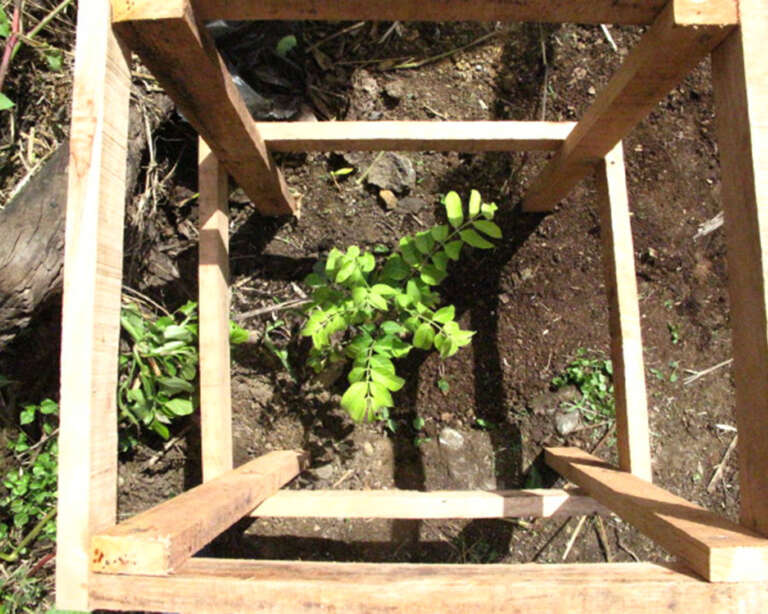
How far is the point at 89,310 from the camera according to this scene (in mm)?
834

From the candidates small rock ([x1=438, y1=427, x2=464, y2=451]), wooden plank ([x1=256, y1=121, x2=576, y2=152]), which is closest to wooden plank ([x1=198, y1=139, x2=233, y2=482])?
wooden plank ([x1=256, y1=121, x2=576, y2=152])

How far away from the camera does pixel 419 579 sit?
29.0 inches

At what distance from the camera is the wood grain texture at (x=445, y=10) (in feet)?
3.11

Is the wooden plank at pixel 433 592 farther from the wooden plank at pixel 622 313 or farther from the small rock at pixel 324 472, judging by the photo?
the small rock at pixel 324 472

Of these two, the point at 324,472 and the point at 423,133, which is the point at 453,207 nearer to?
the point at 423,133

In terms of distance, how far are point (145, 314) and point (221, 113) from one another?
0.86m

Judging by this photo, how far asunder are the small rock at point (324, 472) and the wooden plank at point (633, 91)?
3.94 feet

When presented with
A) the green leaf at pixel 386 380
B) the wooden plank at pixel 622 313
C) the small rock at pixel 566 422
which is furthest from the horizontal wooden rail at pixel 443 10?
the small rock at pixel 566 422

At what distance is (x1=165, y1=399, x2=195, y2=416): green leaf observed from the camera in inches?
67.0

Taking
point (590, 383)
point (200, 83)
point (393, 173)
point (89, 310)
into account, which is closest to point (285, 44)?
point (393, 173)

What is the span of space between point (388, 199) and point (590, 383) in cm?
99

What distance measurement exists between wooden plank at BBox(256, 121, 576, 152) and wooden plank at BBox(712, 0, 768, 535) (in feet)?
2.08

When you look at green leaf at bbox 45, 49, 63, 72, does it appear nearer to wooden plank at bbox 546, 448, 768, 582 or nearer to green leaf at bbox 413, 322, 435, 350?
green leaf at bbox 413, 322, 435, 350

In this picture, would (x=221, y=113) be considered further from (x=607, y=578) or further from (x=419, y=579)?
(x=607, y=578)
